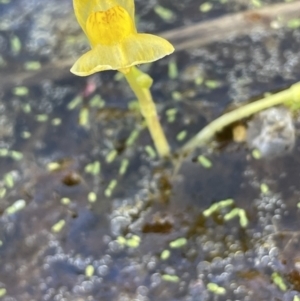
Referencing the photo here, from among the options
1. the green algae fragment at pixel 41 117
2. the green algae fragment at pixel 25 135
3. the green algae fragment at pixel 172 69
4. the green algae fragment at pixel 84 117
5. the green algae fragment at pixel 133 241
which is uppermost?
the green algae fragment at pixel 172 69

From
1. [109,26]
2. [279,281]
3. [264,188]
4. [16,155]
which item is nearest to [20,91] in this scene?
[16,155]

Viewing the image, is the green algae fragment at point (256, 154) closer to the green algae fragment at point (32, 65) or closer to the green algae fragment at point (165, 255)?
the green algae fragment at point (165, 255)

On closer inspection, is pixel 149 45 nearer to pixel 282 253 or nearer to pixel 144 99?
pixel 144 99

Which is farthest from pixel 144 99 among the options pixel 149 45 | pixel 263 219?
pixel 263 219

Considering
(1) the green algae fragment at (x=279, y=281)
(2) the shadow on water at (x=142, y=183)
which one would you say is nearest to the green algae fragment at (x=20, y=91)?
(2) the shadow on water at (x=142, y=183)

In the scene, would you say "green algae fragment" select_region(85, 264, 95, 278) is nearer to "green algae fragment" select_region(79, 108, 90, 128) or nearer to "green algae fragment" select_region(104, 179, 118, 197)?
"green algae fragment" select_region(104, 179, 118, 197)

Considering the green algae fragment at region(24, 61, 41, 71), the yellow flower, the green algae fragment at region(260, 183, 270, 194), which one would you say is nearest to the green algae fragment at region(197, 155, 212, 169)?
the green algae fragment at region(260, 183, 270, 194)

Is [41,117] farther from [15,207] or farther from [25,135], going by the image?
[15,207]
